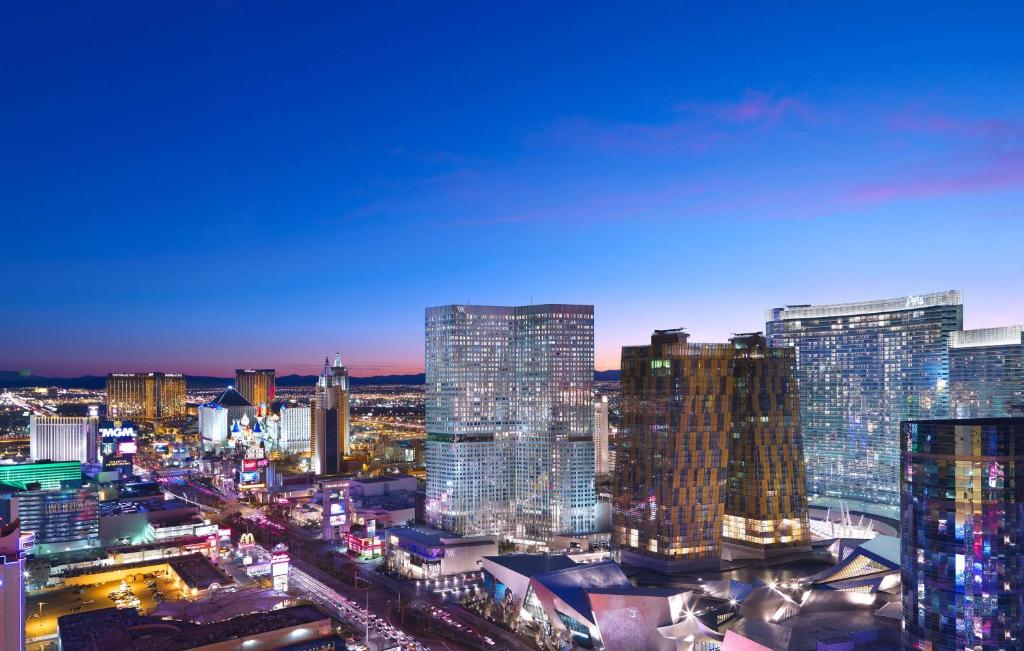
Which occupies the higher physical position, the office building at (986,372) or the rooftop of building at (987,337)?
the rooftop of building at (987,337)

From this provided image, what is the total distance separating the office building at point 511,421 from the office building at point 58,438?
85430 mm

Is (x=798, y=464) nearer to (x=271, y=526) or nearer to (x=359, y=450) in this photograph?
(x=271, y=526)

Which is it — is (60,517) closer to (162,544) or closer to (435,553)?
(162,544)

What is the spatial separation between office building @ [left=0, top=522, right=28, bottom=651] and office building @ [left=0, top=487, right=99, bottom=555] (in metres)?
66.3

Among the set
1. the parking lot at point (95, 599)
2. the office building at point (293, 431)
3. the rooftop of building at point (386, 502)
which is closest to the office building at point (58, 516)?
the parking lot at point (95, 599)

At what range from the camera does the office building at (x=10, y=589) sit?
125ft

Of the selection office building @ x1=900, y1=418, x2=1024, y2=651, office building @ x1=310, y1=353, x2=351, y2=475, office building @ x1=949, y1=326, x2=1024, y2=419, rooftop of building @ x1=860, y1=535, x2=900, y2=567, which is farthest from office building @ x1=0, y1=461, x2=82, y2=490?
office building @ x1=949, y1=326, x2=1024, y2=419

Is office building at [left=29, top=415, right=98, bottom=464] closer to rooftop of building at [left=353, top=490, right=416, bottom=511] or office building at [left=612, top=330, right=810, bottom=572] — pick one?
rooftop of building at [left=353, top=490, right=416, bottom=511]

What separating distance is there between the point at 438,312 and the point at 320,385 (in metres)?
84.4

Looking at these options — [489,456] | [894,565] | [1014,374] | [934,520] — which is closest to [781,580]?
[894,565]

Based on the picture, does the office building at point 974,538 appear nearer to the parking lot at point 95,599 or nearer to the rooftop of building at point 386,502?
the parking lot at point 95,599

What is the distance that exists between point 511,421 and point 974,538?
68.8m

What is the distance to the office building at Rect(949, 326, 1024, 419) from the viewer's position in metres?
99.1

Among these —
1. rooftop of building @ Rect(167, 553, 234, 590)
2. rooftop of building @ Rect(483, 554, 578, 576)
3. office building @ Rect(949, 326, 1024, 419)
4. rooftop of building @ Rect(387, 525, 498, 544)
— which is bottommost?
rooftop of building @ Rect(167, 553, 234, 590)
